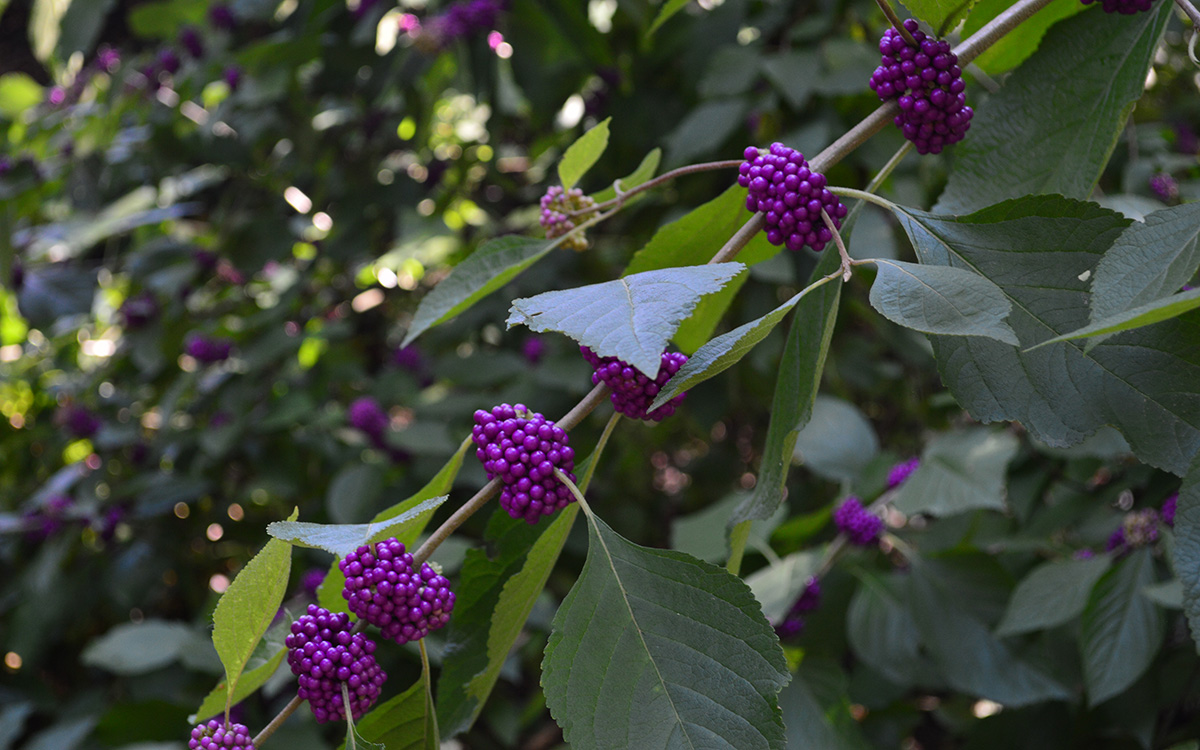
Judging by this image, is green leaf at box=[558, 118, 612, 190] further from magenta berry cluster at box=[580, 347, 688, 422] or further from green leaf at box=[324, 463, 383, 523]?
green leaf at box=[324, 463, 383, 523]

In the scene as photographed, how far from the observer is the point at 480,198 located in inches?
76.7

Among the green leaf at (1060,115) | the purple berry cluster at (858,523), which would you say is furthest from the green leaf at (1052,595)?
the green leaf at (1060,115)

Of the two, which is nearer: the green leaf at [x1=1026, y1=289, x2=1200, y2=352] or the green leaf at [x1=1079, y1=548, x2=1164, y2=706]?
the green leaf at [x1=1026, y1=289, x2=1200, y2=352]

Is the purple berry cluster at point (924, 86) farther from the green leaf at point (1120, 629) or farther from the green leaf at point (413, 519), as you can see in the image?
the green leaf at point (1120, 629)

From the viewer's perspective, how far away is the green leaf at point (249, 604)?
0.47m

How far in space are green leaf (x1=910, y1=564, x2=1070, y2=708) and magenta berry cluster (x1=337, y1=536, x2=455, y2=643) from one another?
686mm

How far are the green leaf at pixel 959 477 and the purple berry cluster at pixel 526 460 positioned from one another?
61 centimetres

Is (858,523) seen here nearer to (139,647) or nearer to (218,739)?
(218,739)

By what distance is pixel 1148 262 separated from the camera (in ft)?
1.40

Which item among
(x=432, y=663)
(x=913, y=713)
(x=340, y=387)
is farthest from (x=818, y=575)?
(x=340, y=387)

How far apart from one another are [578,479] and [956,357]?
0.22 metres

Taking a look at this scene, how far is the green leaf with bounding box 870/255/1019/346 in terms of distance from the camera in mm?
404

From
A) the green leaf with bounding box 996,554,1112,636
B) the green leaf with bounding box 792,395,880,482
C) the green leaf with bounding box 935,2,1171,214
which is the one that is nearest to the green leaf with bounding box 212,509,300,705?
the green leaf with bounding box 935,2,1171,214

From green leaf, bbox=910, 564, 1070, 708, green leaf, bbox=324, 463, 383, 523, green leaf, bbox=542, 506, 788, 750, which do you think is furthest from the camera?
green leaf, bbox=324, 463, 383, 523
